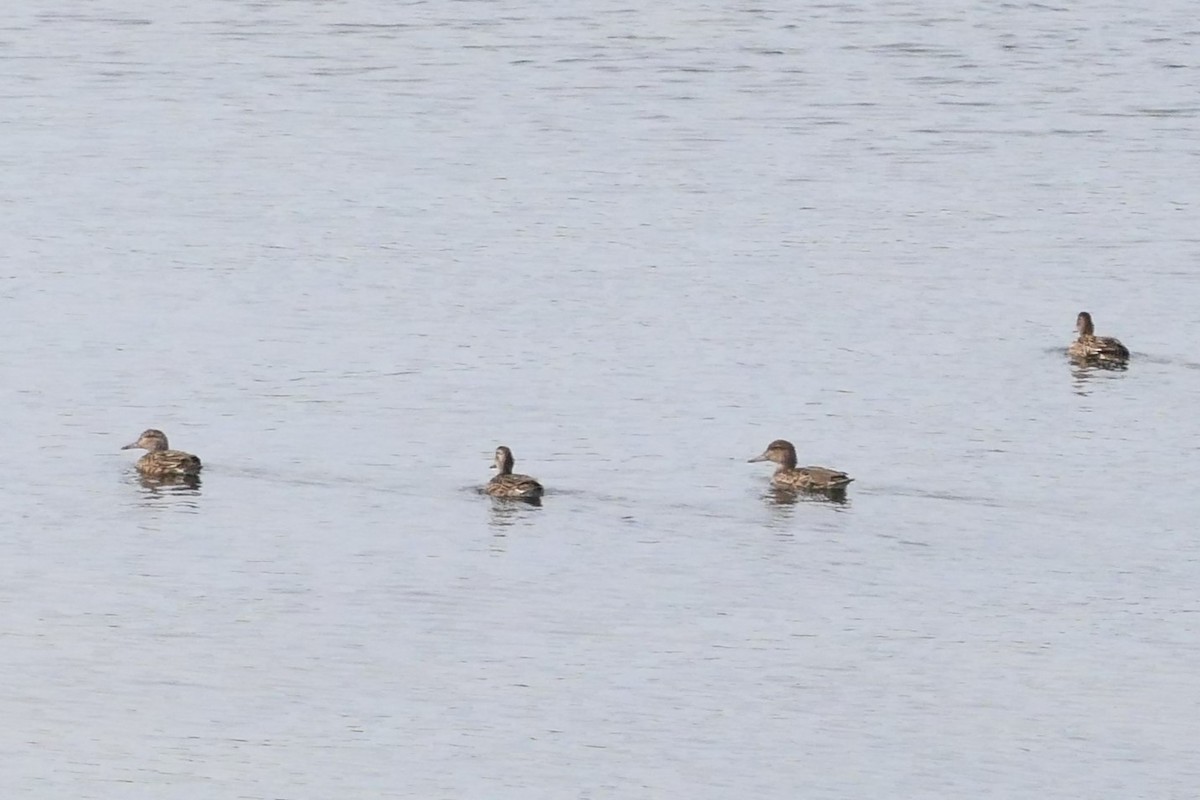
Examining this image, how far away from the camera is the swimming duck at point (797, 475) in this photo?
69.7 feet

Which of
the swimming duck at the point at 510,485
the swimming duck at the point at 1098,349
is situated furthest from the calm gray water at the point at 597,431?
the swimming duck at the point at 1098,349

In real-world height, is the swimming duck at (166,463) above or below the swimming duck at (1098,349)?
below

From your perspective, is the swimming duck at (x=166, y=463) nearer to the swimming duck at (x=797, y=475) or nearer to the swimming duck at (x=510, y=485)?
the swimming duck at (x=510, y=485)

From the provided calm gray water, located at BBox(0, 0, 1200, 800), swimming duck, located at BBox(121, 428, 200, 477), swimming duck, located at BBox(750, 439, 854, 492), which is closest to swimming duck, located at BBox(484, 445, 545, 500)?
calm gray water, located at BBox(0, 0, 1200, 800)

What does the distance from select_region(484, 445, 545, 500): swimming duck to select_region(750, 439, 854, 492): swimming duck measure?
1885mm

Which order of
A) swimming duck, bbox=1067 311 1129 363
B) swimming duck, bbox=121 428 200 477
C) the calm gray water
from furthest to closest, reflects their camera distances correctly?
swimming duck, bbox=1067 311 1129 363, swimming duck, bbox=121 428 200 477, the calm gray water

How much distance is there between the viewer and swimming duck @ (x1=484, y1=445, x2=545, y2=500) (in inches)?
820

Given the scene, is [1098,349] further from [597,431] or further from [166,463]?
[166,463]

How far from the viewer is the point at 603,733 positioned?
16078 millimetres

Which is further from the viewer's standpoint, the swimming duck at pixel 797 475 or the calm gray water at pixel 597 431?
the swimming duck at pixel 797 475

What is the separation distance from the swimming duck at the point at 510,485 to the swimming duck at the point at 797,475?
189 cm

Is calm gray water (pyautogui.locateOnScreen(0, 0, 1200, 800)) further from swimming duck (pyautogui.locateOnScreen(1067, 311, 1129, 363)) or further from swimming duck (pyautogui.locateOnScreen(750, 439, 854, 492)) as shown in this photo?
swimming duck (pyautogui.locateOnScreen(1067, 311, 1129, 363))

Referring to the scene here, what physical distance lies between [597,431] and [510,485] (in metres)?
2.53

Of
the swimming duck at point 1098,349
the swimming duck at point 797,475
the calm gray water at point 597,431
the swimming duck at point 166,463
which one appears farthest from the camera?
the swimming duck at point 1098,349
